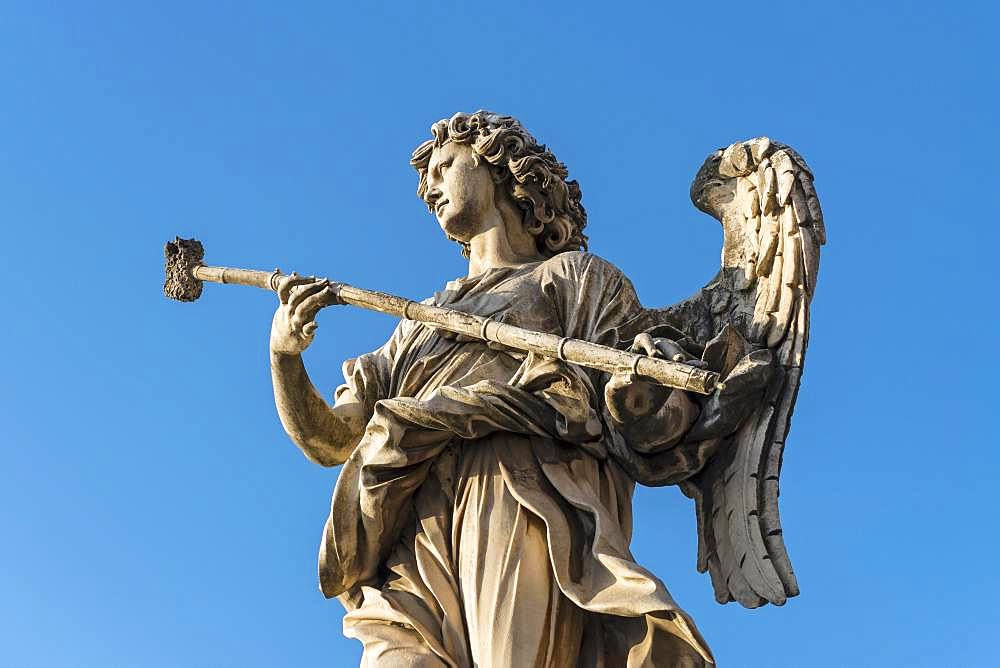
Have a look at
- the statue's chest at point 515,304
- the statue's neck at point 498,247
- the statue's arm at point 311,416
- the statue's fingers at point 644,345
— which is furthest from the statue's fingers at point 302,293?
the statue's fingers at point 644,345

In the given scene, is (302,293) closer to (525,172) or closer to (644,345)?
(525,172)

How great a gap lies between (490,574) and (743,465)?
5.26 feet

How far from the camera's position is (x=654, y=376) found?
32.3ft

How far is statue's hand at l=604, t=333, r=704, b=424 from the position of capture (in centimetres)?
1010

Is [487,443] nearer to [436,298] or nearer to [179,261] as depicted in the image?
[436,298]

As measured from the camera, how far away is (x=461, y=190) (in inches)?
464

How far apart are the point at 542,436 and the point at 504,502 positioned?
44cm

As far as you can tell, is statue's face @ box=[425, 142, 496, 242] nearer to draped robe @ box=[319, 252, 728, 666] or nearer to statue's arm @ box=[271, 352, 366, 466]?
draped robe @ box=[319, 252, 728, 666]

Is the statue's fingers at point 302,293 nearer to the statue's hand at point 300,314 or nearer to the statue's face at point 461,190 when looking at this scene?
the statue's hand at point 300,314

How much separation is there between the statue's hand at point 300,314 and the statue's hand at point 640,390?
64.1 inches

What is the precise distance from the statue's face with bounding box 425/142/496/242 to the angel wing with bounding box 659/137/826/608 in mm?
1260

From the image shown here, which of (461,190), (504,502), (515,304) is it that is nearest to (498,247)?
(461,190)

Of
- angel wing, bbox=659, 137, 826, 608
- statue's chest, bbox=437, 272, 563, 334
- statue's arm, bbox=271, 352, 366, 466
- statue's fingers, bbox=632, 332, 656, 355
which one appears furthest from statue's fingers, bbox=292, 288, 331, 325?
angel wing, bbox=659, 137, 826, 608

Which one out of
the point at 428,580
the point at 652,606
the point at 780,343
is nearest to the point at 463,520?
the point at 428,580
